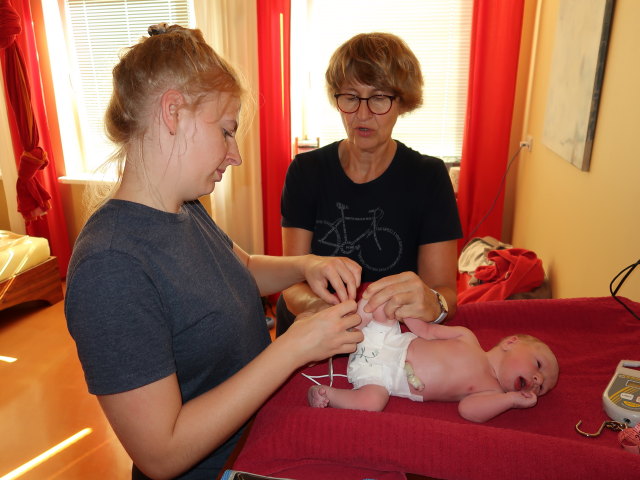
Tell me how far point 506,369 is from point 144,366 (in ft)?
2.88

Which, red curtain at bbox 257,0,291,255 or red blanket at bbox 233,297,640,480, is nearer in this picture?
red blanket at bbox 233,297,640,480

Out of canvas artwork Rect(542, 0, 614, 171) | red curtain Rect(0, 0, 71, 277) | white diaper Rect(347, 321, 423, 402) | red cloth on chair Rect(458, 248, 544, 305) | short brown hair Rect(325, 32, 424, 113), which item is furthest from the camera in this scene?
red curtain Rect(0, 0, 71, 277)

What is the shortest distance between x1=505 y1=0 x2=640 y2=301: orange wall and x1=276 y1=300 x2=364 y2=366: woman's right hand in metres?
0.99

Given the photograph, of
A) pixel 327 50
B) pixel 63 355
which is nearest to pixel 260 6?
pixel 327 50

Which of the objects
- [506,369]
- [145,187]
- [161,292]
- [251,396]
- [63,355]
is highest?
[145,187]

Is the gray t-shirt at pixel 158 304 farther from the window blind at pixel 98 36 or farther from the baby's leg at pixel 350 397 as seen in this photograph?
the window blind at pixel 98 36

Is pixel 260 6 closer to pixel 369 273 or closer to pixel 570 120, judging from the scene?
pixel 570 120

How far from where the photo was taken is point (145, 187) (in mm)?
896

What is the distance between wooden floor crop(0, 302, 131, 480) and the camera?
2.12 metres

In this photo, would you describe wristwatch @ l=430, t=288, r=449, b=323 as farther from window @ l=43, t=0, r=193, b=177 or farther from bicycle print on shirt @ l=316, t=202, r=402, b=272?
window @ l=43, t=0, r=193, b=177

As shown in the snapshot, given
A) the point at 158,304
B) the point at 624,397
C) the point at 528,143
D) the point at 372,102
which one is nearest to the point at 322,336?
the point at 158,304

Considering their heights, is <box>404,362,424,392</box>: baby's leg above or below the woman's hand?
below

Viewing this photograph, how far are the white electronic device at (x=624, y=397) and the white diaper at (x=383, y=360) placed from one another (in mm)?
382

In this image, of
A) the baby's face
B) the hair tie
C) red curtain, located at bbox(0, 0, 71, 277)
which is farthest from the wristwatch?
red curtain, located at bbox(0, 0, 71, 277)
